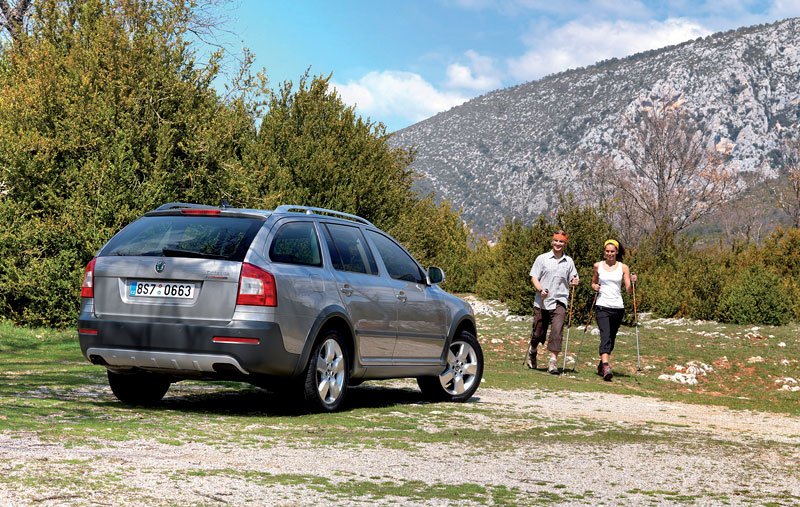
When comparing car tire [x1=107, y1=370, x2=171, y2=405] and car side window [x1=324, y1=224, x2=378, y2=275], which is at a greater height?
car side window [x1=324, y1=224, x2=378, y2=275]

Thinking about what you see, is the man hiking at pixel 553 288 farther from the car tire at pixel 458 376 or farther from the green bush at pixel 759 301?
the green bush at pixel 759 301

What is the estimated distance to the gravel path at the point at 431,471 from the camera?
17.3 feet

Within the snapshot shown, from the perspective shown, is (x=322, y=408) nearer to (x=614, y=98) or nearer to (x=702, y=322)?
(x=702, y=322)

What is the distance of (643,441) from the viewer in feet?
27.6

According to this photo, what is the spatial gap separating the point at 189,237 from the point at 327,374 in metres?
1.71

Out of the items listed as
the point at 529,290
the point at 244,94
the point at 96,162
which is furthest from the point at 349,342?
the point at 244,94

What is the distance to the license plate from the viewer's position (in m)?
8.34

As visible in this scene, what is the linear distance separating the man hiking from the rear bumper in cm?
785

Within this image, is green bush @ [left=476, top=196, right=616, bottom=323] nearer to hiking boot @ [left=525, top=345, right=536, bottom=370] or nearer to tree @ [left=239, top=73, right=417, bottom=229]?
tree @ [left=239, top=73, right=417, bottom=229]

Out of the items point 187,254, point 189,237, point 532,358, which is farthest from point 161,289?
point 532,358

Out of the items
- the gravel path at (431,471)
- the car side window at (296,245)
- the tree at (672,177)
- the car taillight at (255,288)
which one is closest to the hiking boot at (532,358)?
the gravel path at (431,471)

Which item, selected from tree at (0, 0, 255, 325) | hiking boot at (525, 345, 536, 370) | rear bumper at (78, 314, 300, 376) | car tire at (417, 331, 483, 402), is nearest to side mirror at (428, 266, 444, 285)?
car tire at (417, 331, 483, 402)

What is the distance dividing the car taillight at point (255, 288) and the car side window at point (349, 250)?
1.15 m

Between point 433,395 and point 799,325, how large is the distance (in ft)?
59.4
